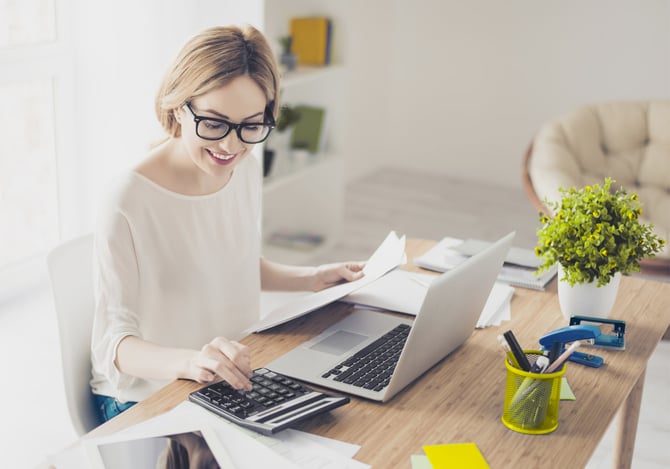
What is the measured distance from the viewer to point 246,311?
188 centimetres

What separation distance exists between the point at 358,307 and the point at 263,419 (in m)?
0.55

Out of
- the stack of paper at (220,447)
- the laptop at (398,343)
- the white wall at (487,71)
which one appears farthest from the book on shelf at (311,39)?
the stack of paper at (220,447)

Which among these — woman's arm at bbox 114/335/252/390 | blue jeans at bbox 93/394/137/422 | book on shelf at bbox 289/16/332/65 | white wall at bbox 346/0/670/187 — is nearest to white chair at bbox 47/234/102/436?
blue jeans at bbox 93/394/137/422

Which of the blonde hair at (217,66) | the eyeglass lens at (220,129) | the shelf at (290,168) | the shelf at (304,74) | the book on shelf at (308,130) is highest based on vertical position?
the blonde hair at (217,66)

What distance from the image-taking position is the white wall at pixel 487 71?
503 cm

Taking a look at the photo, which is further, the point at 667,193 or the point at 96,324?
the point at 667,193

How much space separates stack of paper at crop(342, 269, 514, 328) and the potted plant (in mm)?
150

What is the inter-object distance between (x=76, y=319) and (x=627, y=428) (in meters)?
1.30

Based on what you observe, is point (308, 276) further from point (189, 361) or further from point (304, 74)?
point (304, 74)

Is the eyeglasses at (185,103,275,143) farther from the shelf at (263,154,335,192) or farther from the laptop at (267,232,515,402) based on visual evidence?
the shelf at (263,154,335,192)

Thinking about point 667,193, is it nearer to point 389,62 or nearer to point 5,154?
point 389,62

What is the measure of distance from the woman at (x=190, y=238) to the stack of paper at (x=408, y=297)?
2.3 inches

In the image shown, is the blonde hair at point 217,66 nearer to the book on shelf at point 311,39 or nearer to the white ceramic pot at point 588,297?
the white ceramic pot at point 588,297

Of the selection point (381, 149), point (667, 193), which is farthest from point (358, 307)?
point (381, 149)
